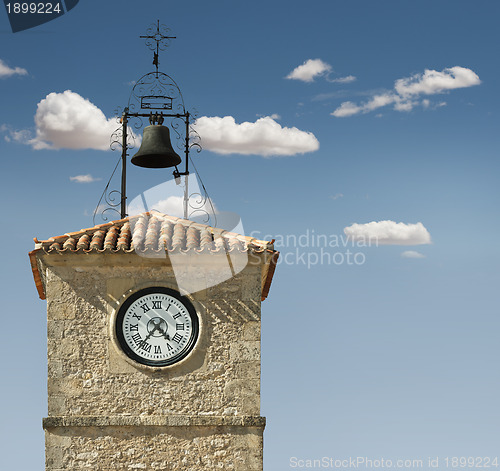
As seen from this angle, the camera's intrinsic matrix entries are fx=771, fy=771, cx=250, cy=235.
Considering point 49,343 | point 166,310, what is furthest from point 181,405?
point 49,343

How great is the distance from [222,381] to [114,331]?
65.0 inches

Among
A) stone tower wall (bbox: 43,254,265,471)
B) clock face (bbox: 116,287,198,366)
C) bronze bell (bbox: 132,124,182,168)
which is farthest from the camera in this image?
bronze bell (bbox: 132,124,182,168)

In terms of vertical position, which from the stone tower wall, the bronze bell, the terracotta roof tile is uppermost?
the bronze bell

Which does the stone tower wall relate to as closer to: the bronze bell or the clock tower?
the clock tower

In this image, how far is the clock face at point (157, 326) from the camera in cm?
1072

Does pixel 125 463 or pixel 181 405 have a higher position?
pixel 181 405

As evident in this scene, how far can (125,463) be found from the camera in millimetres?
10391

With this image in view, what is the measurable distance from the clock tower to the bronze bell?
2.01 meters

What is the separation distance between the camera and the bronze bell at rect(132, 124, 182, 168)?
41.3ft

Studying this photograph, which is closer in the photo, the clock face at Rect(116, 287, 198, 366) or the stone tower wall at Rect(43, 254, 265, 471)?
the stone tower wall at Rect(43, 254, 265, 471)

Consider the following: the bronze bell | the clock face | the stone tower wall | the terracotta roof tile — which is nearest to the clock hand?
the clock face

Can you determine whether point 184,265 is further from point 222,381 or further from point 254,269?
point 222,381

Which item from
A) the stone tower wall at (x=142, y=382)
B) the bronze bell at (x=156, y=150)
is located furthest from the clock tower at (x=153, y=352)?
the bronze bell at (x=156, y=150)

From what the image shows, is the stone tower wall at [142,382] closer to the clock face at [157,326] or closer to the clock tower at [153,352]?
the clock tower at [153,352]
